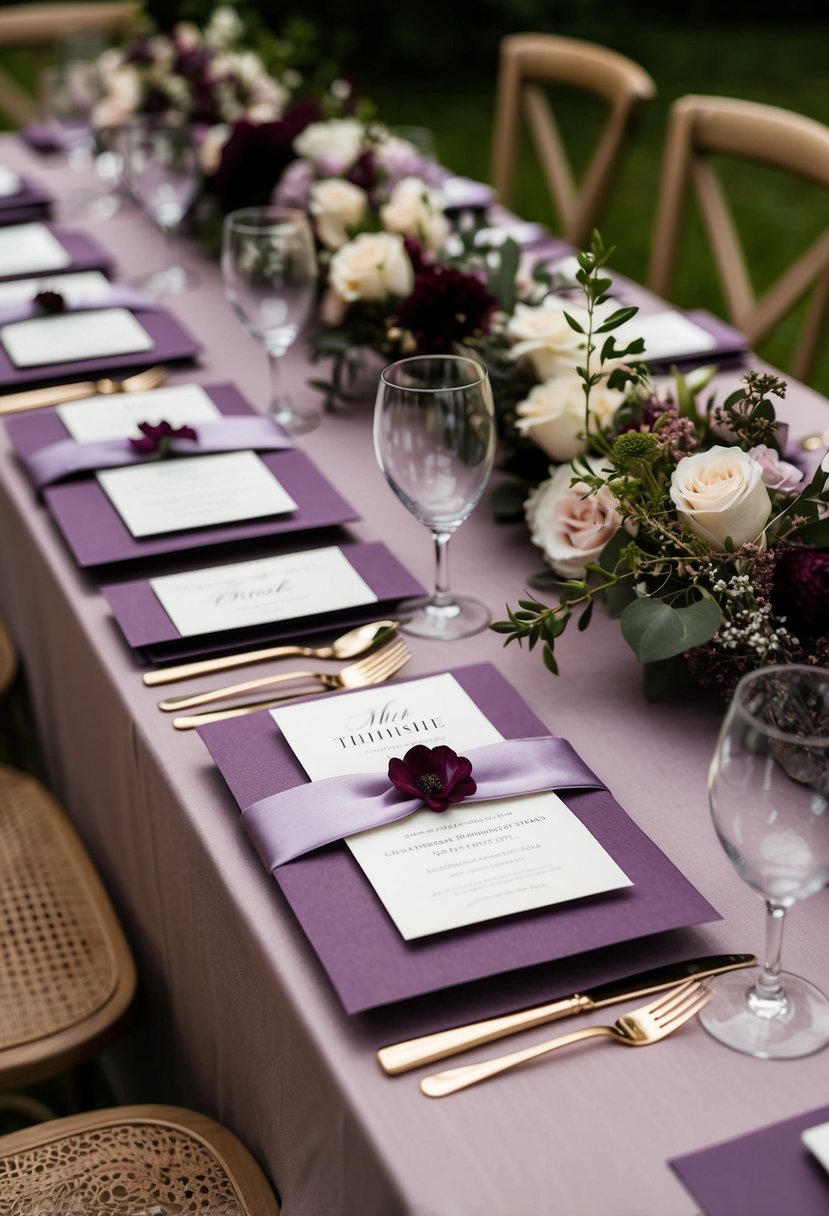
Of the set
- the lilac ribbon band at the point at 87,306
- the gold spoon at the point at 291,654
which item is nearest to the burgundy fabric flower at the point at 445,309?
the gold spoon at the point at 291,654

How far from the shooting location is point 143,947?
1365 millimetres

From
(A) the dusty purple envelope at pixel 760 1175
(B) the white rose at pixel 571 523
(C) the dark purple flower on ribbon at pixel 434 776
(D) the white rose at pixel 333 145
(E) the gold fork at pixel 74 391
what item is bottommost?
(E) the gold fork at pixel 74 391

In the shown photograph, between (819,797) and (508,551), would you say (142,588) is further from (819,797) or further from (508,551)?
(819,797)

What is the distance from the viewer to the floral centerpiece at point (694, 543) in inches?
40.9

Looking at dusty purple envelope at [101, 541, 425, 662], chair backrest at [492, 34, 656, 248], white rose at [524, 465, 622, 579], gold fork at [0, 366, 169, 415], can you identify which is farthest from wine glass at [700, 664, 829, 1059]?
chair backrest at [492, 34, 656, 248]

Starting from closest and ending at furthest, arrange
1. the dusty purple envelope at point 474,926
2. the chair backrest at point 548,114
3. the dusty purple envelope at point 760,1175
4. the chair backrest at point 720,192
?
the dusty purple envelope at point 760,1175
the dusty purple envelope at point 474,926
the chair backrest at point 720,192
the chair backrest at point 548,114

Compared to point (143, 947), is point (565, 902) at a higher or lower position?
higher

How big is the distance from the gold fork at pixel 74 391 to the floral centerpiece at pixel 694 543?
69 cm

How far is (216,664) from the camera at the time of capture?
1.19 m

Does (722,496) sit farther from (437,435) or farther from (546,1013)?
(546,1013)

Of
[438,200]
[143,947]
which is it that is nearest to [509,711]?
[143,947]

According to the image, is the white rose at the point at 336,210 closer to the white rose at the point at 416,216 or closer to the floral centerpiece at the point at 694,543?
the white rose at the point at 416,216

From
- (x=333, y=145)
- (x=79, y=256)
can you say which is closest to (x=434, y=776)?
(x=333, y=145)

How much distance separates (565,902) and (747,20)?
8337mm
